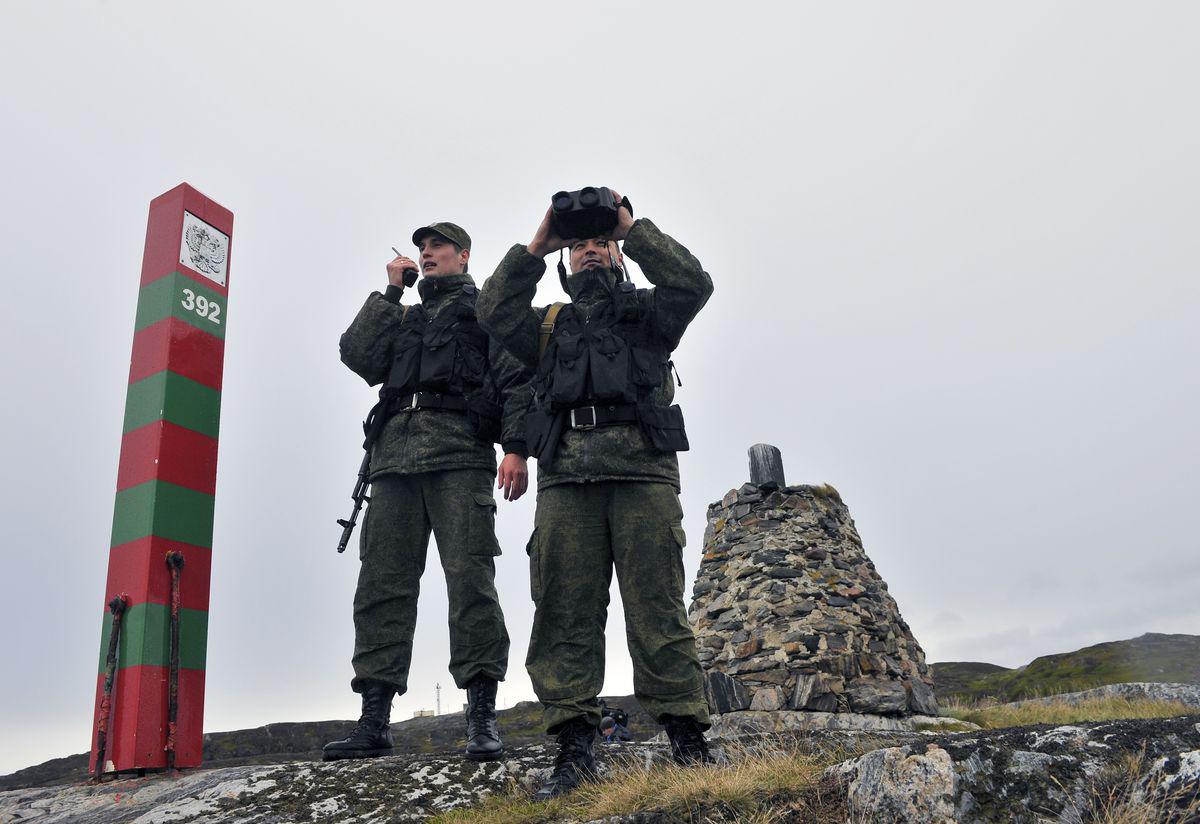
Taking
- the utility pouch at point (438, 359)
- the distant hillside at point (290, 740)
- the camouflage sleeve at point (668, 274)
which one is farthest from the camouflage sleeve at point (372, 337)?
the distant hillside at point (290, 740)

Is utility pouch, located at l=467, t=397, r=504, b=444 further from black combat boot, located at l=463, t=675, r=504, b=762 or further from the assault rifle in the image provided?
black combat boot, located at l=463, t=675, r=504, b=762

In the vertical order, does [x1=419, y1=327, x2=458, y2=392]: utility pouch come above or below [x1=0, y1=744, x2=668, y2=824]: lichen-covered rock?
above

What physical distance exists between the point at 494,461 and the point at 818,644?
468 cm

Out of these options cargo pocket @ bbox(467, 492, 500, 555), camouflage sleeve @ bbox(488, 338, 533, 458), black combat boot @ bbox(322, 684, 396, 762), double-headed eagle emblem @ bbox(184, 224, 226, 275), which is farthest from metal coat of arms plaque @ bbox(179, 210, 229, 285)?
black combat boot @ bbox(322, 684, 396, 762)

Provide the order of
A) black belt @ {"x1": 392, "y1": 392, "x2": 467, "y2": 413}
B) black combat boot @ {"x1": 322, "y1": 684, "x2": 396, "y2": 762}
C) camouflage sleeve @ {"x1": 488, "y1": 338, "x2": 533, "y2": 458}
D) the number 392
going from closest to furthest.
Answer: camouflage sleeve @ {"x1": 488, "y1": 338, "x2": 533, "y2": 458} < black combat boot @ {"x1": 322, "y1": 684, "x2": 396, "y2": 762} < black belt @ {"x1": 392, "y1": 392, "x2": 467, "y2": 413} < the number 392

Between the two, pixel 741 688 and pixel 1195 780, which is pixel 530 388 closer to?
pixel 1195 780

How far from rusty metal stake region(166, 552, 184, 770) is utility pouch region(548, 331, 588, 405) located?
2.28 metres

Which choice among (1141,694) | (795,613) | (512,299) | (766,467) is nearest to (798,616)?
(795,613)

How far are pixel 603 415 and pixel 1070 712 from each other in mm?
8486

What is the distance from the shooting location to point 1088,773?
2592mm

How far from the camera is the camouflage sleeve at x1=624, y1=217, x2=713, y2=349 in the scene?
396 centimetres

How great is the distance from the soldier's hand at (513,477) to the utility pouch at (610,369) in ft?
1.74

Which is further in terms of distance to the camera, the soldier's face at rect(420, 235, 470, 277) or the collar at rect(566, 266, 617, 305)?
the soldier's face at rect(420, 235, 470, 277)

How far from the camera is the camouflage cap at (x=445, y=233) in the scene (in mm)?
5086
